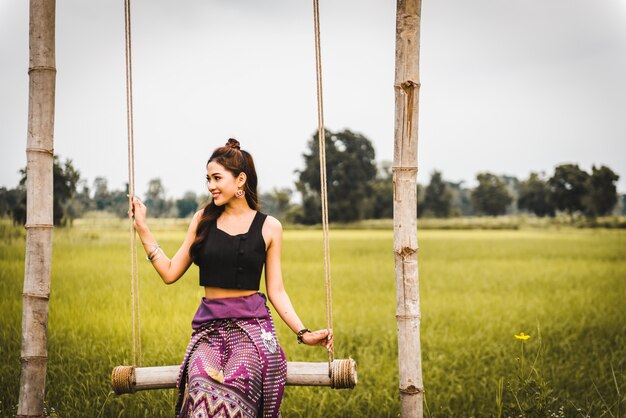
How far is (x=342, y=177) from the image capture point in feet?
27.2

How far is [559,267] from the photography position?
30.5ft

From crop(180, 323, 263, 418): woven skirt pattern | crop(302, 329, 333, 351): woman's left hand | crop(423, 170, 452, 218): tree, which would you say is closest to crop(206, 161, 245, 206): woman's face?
crop(180, 323, 263, 418): woven skirt pattern

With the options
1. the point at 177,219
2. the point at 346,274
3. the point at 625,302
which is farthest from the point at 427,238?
the point at 177,219

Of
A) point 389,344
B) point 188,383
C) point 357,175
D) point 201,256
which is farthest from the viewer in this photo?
point 357,175

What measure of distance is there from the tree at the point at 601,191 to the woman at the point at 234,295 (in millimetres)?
6739

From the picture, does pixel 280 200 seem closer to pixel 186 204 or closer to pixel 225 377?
pixel 186 204

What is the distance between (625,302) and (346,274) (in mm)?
3240

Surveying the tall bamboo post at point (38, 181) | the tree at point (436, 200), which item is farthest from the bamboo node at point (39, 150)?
the tree at point (436, 200)

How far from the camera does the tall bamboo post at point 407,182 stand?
2922mm

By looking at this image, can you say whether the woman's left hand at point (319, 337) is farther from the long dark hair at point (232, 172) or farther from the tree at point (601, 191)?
the tree at point (601, 191)

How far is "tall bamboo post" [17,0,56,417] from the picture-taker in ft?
10.3

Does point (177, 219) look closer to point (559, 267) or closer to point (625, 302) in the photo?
point (625, 302)

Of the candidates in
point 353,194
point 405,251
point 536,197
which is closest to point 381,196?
point 353,194

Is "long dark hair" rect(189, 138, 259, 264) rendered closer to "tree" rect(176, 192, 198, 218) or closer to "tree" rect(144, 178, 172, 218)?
"tree" rect(144, 178, 172, 218)
